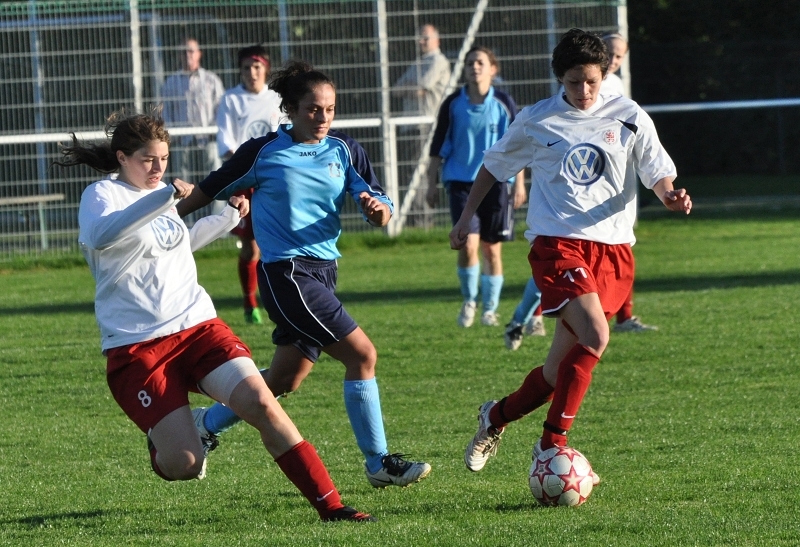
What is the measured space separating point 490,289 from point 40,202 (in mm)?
6694

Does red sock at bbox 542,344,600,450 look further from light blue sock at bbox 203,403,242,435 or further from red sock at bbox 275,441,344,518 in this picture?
light blue sock at bbox 203,403,242,435

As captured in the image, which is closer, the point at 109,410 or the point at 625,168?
the point at 625,168

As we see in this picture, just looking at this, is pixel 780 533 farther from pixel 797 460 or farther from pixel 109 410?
pixel 109 410

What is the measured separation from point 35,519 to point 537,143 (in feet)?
8.38

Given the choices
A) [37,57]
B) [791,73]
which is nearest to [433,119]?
[37,57]

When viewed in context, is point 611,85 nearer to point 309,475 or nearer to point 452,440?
point 452,440

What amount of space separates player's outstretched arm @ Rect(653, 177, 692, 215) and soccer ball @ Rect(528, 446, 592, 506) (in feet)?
3.66

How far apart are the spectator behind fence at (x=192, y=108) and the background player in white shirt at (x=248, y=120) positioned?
321cm

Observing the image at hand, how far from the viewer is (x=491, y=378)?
759 centimetres

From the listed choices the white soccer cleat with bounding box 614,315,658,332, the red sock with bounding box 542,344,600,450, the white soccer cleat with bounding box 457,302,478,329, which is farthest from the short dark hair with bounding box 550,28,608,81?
the white soccer cleat with bounding box 457,302,478,329

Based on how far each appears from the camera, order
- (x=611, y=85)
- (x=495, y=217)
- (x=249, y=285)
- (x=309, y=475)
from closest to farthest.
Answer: (x=309, y=475)
(x=611, y=85)
(x=495, y=217)
(x=249, y=285)

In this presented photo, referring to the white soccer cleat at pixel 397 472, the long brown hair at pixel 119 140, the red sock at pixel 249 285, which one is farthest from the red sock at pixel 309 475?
the red sock at pixel 249 285

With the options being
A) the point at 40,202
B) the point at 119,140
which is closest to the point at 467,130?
the point at 119,140

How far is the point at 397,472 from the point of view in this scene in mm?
5027
